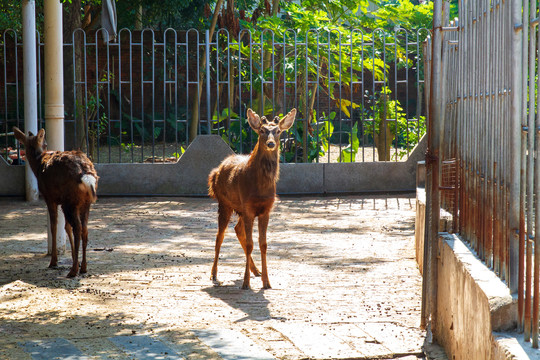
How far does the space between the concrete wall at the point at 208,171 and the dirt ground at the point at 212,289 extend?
7.98 ft

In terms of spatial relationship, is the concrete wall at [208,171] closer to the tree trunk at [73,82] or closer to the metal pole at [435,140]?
the tree trunk at [73,82]

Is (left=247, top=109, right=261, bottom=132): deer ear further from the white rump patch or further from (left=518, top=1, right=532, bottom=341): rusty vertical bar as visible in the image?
(left=518, top=1, right=532, bottom=341): rusty vertical bar

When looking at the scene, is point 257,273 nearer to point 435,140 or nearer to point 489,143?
point 435,140

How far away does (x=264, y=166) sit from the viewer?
23.5 feet

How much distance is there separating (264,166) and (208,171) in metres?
7.03

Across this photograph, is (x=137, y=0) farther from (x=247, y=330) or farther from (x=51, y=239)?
(x=247, y=330)

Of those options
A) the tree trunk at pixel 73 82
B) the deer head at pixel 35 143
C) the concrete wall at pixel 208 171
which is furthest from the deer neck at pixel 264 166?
the tree trunk at pixel 73 82

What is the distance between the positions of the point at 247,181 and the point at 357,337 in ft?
7.16

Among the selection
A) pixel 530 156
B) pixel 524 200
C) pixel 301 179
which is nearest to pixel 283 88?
pixel 301 179

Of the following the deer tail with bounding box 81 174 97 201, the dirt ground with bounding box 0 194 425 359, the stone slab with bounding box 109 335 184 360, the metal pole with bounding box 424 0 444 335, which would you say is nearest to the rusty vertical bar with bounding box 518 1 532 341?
the dirt ground with bounding box 0 194 425 359

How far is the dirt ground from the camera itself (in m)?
5.53

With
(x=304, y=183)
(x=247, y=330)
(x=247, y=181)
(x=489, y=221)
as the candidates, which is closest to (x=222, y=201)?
(x=247, y=181)

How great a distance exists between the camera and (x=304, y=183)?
1427cm

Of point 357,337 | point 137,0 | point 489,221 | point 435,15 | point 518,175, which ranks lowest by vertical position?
point 357,337
